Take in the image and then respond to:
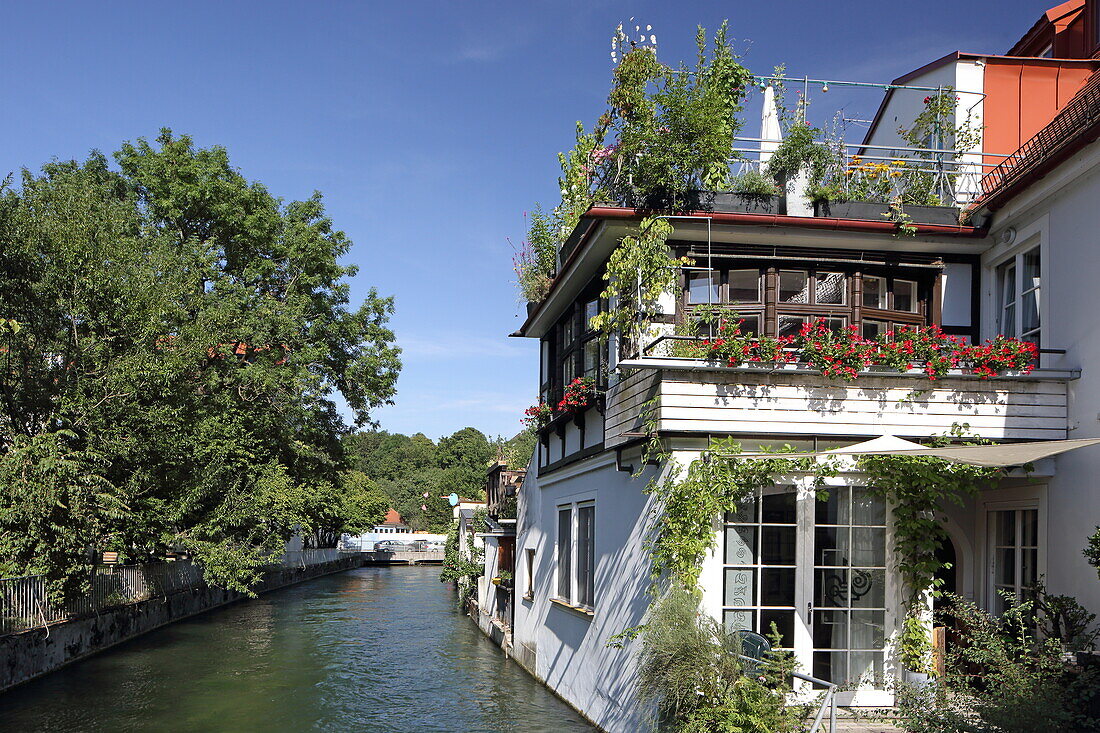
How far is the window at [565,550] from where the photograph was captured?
14.0 meters

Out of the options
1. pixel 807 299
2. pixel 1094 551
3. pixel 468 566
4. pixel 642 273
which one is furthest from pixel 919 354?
pixel 468 566

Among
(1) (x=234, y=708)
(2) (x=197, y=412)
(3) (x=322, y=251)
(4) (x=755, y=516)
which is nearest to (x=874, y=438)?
(4) (x=755, y=516)

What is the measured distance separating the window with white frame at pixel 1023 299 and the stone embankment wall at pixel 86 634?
14.2 m

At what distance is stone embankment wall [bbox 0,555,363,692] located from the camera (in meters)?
14.9

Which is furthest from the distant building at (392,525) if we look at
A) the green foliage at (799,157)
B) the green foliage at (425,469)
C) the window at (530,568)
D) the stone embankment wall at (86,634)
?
the green foliage at (799,157)

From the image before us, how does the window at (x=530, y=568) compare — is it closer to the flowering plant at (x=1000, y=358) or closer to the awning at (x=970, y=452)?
the awning at (x=970, y=452)

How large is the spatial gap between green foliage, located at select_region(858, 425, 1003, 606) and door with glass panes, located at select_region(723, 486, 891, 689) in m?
0.18

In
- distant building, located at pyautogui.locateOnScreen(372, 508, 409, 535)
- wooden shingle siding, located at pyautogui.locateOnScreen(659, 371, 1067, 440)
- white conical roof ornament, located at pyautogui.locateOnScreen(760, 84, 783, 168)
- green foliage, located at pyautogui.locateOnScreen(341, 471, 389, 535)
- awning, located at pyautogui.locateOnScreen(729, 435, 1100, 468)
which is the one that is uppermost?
white conical roof ornament, located at pyautogui.locateOnScreen(760, 84, 783, 168)

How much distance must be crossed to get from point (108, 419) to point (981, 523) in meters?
14.6

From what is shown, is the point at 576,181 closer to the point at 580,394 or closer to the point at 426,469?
the point at 580,394

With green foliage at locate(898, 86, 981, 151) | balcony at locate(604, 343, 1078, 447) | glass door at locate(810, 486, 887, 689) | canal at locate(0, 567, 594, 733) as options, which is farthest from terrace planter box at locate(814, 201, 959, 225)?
canal at locate(0, 567, 594, 733)

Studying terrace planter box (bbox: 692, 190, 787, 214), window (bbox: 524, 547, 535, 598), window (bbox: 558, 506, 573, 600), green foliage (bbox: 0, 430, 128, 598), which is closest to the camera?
terrace planter box (bbox: 692, 190, 787, 214)

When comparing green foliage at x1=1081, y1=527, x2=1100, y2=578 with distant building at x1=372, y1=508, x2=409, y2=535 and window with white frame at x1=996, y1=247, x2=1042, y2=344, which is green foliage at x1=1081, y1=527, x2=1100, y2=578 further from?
distant building at x1=372, y1=508, x2=409, y2=535

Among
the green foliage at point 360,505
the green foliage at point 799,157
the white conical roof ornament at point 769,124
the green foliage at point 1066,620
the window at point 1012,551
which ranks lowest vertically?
the green foliage at point 360,505
